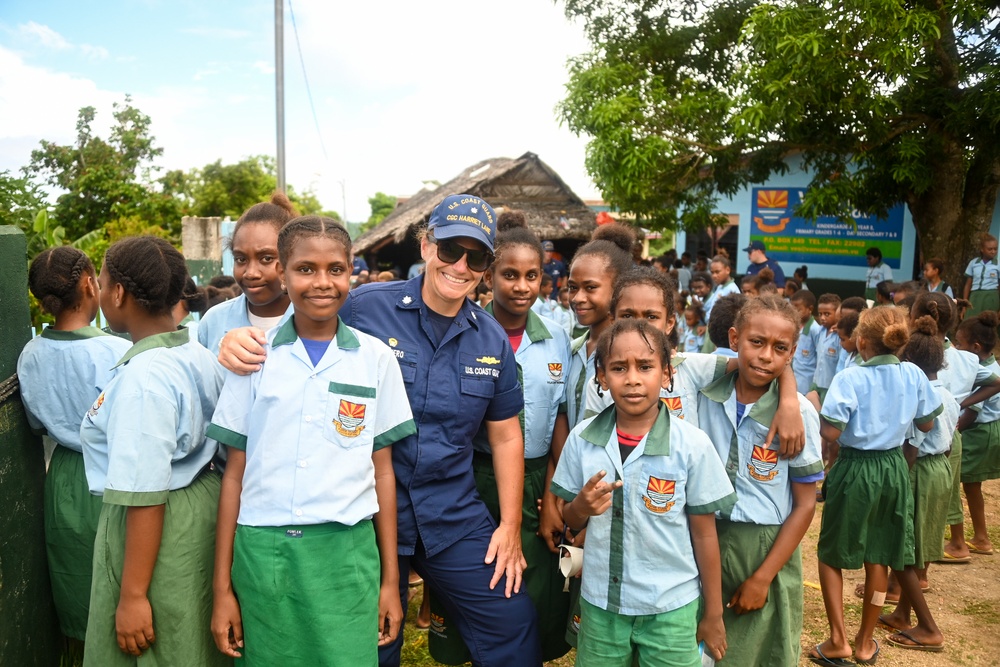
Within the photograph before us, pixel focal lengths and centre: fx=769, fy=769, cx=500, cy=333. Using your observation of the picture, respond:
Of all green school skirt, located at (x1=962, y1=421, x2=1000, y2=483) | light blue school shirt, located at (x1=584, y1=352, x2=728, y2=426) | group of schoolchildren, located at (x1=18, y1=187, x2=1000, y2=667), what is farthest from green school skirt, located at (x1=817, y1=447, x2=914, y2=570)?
green school skirt, located at (x1=962, y1=421, x2=1000, y2=483)

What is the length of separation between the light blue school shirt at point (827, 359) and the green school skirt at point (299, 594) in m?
5.26

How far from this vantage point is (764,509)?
2713mm

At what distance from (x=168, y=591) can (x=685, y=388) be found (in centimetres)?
187

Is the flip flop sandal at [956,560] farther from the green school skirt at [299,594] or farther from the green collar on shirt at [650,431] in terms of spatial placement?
the green school skirt at [299,594]

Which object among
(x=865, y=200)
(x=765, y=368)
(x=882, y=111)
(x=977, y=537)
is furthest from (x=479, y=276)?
(x=865, y=200)

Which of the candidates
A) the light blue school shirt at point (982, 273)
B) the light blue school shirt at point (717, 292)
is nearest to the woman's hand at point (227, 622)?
the light blue school shirt at point (717, 292)

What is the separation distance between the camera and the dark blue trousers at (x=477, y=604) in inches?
103

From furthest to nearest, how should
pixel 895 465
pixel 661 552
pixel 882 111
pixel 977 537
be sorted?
pixel 882 111 < pixel 977 537 < pixel 895 465 < pixel 661 552

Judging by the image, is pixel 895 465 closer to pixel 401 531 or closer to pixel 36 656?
pixel 401 531

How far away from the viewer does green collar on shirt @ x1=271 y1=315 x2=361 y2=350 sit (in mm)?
2316

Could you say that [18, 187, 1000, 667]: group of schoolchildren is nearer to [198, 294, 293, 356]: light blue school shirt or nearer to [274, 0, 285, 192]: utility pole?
[198, 294, 293, 356]: light blue school shirt

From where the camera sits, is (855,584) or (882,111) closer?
(855,584)

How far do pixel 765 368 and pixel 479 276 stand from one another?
1.06m

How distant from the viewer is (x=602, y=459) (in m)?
2.53
